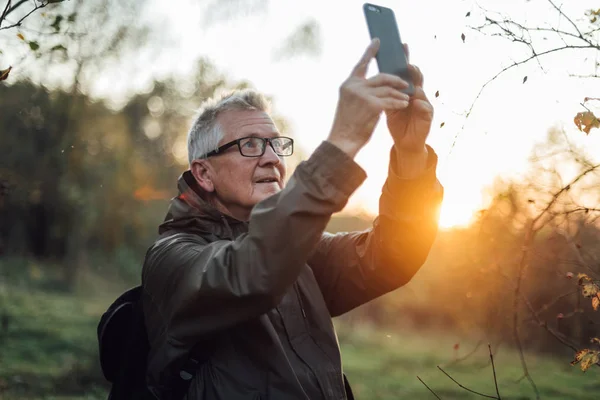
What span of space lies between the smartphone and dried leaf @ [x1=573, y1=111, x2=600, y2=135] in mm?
944

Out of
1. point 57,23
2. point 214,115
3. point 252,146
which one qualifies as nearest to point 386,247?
point 252,146

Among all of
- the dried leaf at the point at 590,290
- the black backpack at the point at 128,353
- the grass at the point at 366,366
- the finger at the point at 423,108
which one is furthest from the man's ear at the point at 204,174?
the grass at the point at 366,366

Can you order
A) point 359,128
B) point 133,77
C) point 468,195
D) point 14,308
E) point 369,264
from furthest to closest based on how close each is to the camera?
point 133,77 < point 14,308 < point 468,195 < point 369,264 < point 359,128

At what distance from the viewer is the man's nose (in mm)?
2594

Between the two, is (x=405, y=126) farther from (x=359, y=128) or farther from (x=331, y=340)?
(x=331, y=340)

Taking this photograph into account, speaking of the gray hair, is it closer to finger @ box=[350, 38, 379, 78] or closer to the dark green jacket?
the dark green jacket

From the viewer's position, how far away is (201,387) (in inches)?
82.7

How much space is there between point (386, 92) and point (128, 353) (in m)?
1.29

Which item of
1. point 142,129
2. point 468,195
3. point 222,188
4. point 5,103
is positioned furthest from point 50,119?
point 222,188

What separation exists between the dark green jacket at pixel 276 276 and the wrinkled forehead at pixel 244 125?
26 centimetres

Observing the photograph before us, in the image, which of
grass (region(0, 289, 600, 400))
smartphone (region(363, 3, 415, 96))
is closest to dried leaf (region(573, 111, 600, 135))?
smartphone (region(363, 3, 415, 96))

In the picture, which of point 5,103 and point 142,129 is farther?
point 142,129

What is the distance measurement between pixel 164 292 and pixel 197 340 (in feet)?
0.76

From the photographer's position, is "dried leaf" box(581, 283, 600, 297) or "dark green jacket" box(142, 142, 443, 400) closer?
"dark green jacket" box(142, 142, 443, 400)
